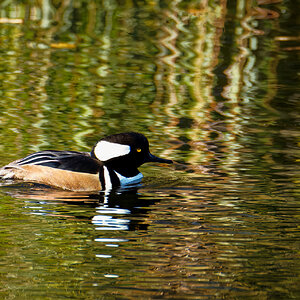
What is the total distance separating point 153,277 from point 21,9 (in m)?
13.5

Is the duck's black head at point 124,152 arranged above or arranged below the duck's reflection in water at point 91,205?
above

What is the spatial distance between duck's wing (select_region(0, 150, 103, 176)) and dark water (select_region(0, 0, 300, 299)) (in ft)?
0.84

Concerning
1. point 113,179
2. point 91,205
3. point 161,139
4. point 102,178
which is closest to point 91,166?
point 102,178

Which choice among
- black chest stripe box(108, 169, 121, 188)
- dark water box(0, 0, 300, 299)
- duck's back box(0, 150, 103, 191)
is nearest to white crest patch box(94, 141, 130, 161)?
black chest stripe box(108, 169, 121, 188)

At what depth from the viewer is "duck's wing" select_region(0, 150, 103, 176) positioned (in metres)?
8.05

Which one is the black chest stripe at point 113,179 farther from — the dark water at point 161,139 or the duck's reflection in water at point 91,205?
the dark water at point 161,139

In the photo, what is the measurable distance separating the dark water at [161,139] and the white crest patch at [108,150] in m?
0.44

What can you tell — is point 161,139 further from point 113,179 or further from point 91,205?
point 91,205

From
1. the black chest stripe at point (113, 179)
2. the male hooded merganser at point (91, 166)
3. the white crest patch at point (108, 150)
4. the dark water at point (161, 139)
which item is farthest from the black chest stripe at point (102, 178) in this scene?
the dark water at point (161, 139)

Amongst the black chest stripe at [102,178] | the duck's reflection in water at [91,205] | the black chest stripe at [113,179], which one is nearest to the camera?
the duck's reflection in water at [91,205]

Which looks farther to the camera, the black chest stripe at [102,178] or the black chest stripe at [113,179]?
the black chest stripe at [113,179]

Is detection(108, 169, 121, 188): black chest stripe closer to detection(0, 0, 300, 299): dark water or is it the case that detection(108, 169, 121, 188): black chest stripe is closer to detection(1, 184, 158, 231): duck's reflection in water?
detection(1, 184, 158, 231): duck's reflection in water

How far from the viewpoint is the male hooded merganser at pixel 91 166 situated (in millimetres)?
8047

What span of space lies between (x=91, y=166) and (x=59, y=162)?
337 millimetres
